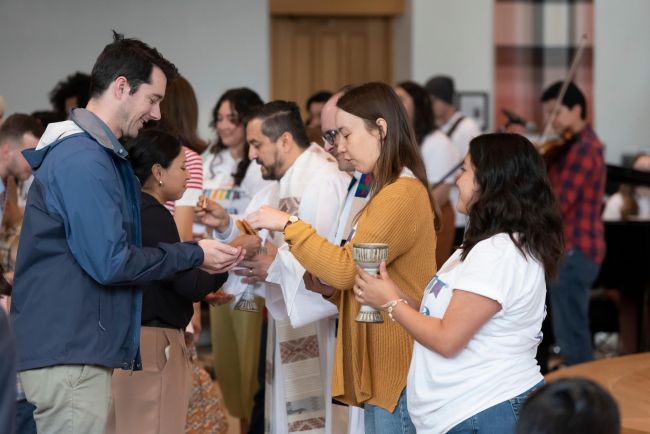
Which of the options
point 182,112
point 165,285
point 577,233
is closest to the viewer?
point 165,285

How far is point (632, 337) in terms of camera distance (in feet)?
21.8

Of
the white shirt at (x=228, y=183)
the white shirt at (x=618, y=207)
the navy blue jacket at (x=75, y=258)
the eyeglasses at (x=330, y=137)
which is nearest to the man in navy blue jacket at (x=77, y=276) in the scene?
the navy blue jacket at (x=75, y=258)

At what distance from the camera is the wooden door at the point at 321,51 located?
376 inches

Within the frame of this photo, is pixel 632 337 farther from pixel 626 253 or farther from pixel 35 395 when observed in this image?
pixel 35 395

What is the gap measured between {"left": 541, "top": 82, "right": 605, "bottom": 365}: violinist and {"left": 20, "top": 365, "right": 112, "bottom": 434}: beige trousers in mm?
3559

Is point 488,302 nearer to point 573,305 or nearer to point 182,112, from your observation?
point 182,112

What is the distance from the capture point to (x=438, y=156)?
629cm

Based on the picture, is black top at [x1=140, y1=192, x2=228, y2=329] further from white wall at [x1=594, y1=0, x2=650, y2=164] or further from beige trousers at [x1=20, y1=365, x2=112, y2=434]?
white wall at [x1=594, y1=0, x2=650, y2=164]

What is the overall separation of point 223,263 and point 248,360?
2.07 metres

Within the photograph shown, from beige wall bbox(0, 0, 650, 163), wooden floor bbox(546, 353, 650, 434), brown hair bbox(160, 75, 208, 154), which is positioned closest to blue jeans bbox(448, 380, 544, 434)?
wooden floor bbox(546, 353, 650, 434)

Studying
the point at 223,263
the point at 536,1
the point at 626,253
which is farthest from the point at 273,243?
the point at 536,1

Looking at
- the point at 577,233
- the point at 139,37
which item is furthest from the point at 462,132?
the point at 139,37

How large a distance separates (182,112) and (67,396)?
6.32ft

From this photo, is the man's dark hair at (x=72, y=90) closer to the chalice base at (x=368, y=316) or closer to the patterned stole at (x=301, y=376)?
the patterned stole at (x=301, y=376)
